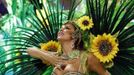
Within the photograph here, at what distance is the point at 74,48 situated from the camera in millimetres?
1351

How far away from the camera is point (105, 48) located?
4.19ft

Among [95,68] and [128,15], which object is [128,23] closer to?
[128,15]

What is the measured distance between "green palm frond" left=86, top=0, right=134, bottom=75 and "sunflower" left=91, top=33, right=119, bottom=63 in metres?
0.10

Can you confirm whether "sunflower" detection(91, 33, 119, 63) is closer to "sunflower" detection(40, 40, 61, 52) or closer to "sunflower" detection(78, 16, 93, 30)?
"sunflower" detection(78, 16, 93, 30)

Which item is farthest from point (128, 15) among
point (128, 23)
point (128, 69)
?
point (128, 69)

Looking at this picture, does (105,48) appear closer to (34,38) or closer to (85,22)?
(85,22)

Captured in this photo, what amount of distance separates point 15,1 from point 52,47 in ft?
1.73

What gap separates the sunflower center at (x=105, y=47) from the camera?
4.19 feet

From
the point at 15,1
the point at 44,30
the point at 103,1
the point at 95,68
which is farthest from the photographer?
the point at 15,1

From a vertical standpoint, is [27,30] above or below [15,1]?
below

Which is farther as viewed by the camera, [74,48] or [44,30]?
[44,30]

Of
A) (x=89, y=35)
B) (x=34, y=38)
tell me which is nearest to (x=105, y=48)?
(x=89, y=35)

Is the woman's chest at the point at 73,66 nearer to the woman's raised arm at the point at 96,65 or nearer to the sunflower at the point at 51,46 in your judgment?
the woman's raised arm at the point at 96,65

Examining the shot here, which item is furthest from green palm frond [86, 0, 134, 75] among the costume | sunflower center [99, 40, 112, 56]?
sunflower center [99, 40, 112, 56]
